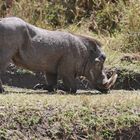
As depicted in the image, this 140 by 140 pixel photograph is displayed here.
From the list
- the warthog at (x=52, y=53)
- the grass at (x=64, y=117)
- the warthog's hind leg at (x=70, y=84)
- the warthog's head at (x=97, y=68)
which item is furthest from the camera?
the warthog's head at (x=97, y=68)

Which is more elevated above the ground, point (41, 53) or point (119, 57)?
point (41, 53)

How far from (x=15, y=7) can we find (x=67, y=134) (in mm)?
5045

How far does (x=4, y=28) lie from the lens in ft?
23.6

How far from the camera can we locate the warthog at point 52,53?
725 cm

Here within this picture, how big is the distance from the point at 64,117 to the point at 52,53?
149 centimetres

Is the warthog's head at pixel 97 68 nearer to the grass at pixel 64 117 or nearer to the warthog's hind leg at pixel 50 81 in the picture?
the warthog's hind leg at pixel 50 81

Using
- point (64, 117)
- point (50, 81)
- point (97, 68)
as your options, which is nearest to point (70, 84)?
point (50, 81)

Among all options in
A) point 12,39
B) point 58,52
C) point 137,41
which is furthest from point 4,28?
point 137,41

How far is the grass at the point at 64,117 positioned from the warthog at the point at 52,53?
0.70m

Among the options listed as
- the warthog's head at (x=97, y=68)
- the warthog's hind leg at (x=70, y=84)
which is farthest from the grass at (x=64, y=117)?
the warthog's head at (x=97, y=68)

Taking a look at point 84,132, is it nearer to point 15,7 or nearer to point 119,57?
point 119,57

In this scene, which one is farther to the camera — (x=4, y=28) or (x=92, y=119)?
(x=4, y=28)

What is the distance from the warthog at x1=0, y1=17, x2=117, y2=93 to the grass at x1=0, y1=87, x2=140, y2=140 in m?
0.70

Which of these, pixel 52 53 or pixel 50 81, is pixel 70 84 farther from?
pixel 52 53
